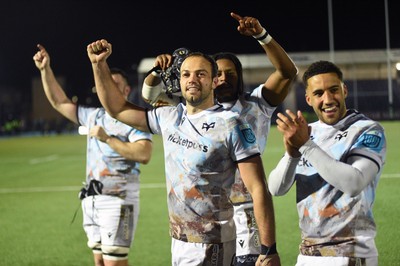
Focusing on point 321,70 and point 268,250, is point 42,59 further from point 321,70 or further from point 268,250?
point 268,250

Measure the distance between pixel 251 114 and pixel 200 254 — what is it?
4.79 ft

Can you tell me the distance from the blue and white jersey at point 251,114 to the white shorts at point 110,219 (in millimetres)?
1689

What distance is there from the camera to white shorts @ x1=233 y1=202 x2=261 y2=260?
447 cm

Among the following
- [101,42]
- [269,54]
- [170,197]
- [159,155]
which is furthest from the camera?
[159,155]

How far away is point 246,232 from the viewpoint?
4.48 metres

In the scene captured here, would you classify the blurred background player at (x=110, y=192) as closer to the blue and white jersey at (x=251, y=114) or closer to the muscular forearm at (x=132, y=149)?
the muscular forearm at (x=132, y=149)

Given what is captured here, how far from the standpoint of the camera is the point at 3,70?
2657 inches

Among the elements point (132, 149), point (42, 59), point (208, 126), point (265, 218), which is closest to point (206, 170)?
point (208, 126)

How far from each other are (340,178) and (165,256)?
4.90 metres

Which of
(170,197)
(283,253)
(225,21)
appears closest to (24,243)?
(283,253)

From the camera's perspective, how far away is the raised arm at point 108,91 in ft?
13.1

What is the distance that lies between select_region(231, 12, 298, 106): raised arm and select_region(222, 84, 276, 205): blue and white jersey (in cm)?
6

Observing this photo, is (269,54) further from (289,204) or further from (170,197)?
(289,204)

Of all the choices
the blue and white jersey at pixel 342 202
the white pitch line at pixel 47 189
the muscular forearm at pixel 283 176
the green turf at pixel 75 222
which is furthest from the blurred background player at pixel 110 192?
the white pitch line at pixel 47 189
